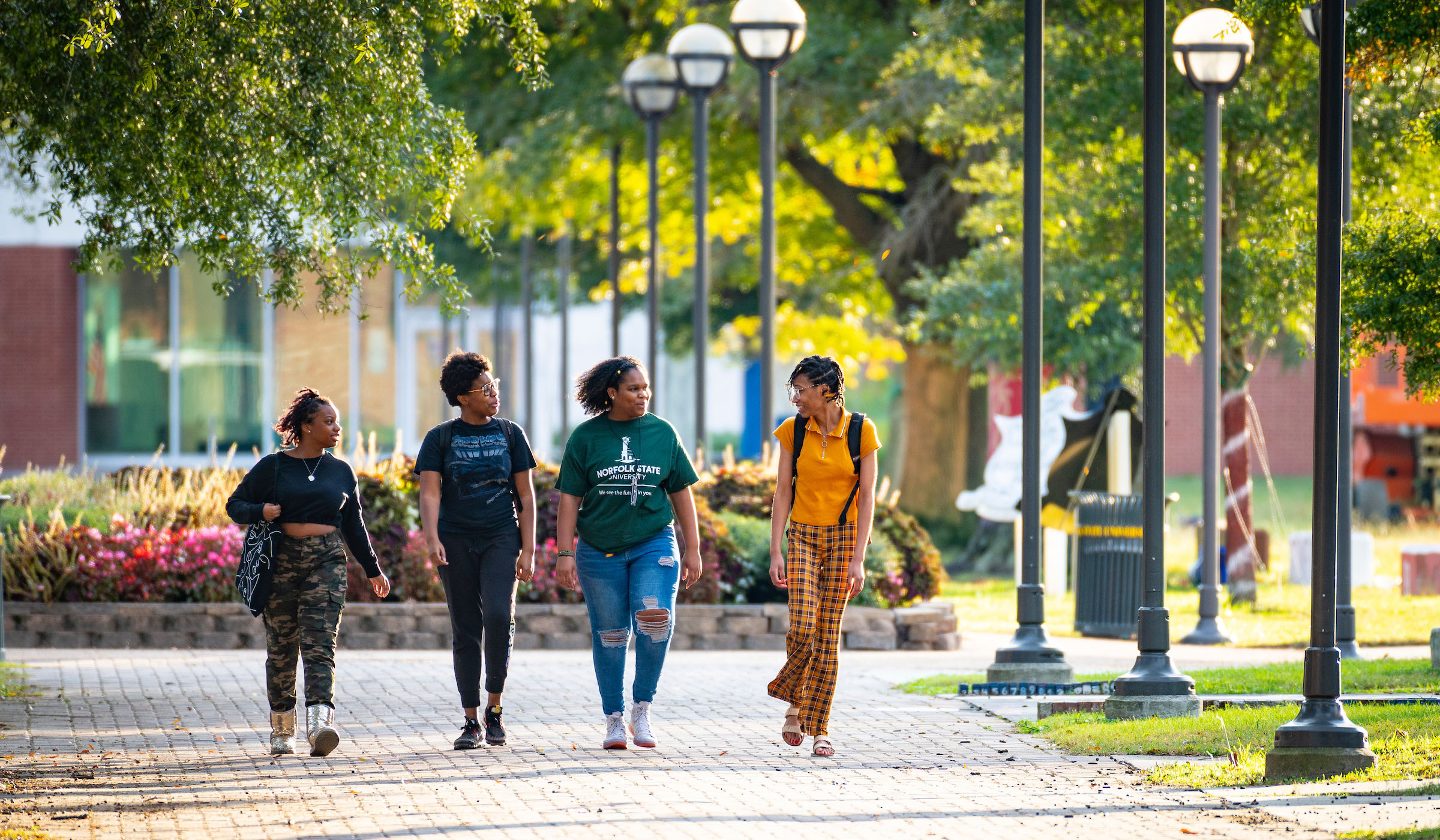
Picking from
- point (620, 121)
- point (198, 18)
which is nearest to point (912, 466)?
point (620, 121)

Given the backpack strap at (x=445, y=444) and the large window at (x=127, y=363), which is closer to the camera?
the backpack strap at (x=445, y=444)

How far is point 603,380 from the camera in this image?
26.7 feet

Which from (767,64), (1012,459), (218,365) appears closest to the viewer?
(767,64)


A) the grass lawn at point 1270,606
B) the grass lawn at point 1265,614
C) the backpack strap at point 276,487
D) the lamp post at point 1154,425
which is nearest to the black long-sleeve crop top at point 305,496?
the backpack strap at point 276,487

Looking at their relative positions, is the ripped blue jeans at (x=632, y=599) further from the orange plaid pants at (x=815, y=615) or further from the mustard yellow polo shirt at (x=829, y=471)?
the mustard yellow polo shirt at (x=829, y=471)

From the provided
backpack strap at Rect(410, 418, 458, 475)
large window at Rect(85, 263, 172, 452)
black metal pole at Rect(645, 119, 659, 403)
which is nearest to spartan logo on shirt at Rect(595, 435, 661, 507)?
backpack strap at Rect(410, 418, 458, 475)

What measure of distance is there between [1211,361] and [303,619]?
29.5ft

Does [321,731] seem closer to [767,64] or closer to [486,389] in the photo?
[486,389]

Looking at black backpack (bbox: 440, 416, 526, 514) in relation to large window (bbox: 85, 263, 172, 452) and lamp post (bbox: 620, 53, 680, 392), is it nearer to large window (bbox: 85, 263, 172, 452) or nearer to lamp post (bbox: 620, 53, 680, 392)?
lamp post (bbox: 620, 53, 680, 392)

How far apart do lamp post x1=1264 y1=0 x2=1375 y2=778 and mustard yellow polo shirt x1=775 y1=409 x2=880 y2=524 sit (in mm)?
1965

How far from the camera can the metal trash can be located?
1459 cm

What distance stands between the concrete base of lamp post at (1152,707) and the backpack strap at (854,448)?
2211 mm

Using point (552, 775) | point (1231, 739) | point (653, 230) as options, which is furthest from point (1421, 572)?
point (552, 775)

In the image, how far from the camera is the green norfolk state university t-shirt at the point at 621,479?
26.6ft
